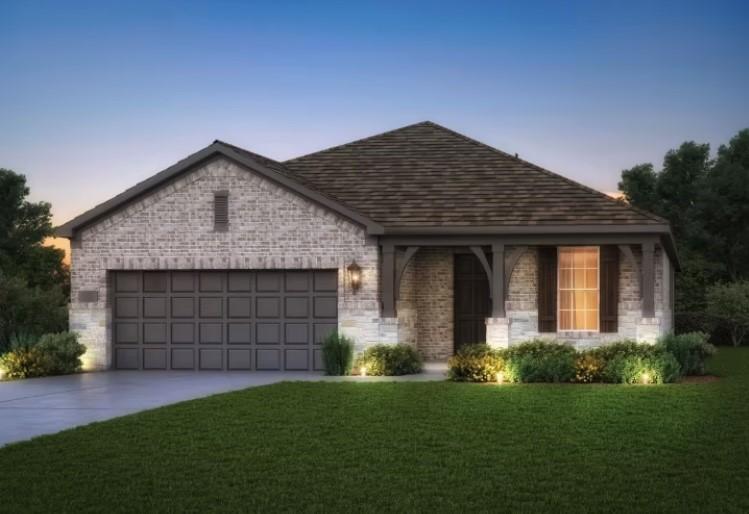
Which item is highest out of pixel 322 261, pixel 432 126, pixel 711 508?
pixel 432 126

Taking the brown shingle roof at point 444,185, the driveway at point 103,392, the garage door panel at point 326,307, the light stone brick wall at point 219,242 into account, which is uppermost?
the brown shingle roof at point 444,185

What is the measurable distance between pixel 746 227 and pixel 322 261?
120 feet

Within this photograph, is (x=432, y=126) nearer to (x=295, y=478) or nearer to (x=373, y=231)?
(x=373, y=231)

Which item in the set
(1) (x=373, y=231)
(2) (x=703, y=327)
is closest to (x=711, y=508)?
(1) (x=373, y=231)

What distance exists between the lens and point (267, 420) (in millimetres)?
15195

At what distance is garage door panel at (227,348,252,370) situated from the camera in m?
25.1

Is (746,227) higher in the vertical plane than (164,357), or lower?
higher

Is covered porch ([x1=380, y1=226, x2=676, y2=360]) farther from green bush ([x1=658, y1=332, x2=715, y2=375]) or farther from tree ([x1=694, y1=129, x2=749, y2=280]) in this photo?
tree ([x1=694, y1=129, x2=749, y2=280])

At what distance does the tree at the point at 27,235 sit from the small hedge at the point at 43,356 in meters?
30.6

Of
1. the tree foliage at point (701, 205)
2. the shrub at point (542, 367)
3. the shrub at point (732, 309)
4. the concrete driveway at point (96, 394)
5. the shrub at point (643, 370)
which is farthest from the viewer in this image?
the tree foliage at point (701, 205)

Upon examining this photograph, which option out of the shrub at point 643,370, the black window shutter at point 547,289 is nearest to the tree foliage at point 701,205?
the black window shutter at point 547,289

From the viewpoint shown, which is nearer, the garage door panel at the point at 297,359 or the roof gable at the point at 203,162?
the roof gable at the point at 203,162

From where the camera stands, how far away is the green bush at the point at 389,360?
77.4ft

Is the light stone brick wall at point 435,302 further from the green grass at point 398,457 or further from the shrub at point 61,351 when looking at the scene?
the green grass at point 398,457
